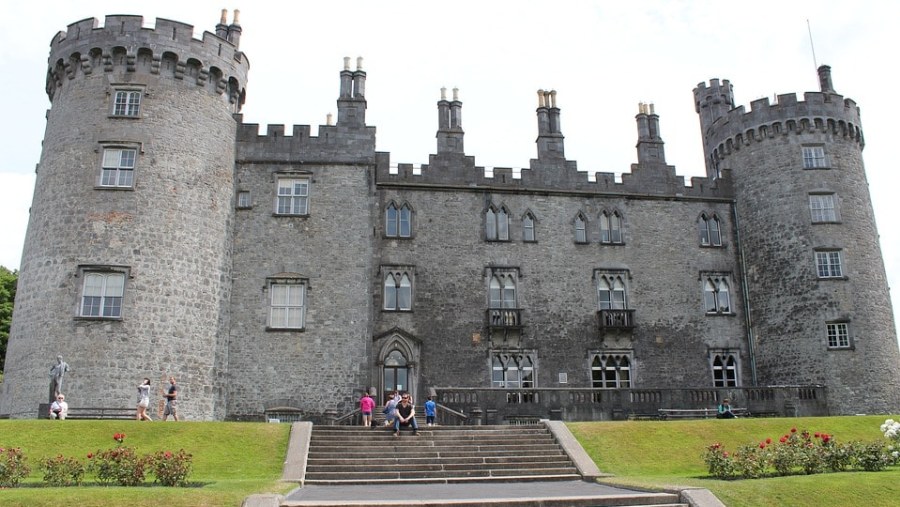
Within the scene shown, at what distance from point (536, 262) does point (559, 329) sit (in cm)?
313

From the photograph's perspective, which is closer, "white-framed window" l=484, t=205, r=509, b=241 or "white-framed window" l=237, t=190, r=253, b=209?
"white-framed window" l=237, t=190, r=253, b=209

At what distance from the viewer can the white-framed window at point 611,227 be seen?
35312 millimetres

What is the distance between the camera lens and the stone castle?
93.7 feet

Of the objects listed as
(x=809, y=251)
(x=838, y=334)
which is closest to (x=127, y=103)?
(x=809, y=251)

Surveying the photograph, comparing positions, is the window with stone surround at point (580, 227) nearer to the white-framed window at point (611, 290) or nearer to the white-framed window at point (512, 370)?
the white-framed window at point (611, 290)

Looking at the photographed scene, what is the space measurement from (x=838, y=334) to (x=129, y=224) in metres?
29.2

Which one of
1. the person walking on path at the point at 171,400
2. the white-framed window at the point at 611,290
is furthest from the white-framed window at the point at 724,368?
the person walking on path at the point at 171,400

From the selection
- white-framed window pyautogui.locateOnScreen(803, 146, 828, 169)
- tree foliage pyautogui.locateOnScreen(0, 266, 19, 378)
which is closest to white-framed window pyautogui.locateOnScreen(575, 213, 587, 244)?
white-framed window pyautogui.locateOnScreen(803, 146, 828, 169)

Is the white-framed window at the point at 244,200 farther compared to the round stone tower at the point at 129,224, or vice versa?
the white-framed window at the point at 244,200

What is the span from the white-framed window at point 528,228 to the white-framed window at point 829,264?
12524mm

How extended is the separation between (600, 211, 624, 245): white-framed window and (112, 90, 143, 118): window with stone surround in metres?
20.3

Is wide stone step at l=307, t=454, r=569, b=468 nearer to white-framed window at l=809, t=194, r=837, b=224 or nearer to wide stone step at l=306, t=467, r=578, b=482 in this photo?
wide stone step at l=306, t=467, r=578, b=482

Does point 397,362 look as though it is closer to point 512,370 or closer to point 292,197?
point 512,370

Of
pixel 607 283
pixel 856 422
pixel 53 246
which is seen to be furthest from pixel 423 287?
pixel 856 422
